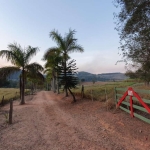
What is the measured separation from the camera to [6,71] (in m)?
16.5

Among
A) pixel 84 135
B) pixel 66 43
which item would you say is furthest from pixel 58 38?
pixel 84 135

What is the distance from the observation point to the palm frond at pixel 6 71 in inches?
644

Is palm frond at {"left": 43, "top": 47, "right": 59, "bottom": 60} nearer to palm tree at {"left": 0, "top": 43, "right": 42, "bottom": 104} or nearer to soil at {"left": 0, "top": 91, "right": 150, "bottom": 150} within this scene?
palm tree at {"left": 0, "top": 43, "right": 42, "bottom": 104}

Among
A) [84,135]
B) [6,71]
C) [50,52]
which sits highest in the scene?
[50,52]

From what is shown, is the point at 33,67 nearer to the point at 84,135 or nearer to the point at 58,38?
the point at 58,38

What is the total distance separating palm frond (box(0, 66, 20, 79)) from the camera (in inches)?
644

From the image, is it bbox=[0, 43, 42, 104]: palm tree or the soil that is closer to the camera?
the soil

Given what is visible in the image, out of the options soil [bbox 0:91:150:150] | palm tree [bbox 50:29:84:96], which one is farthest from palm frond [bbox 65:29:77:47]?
soil [bbox 0:91:150:150]

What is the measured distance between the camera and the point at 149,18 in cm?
968

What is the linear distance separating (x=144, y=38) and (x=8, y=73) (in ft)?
42.8

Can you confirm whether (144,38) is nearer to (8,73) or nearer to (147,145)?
(147,145)

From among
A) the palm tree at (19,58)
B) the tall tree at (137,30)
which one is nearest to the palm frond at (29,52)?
the palm tree at (19,58)

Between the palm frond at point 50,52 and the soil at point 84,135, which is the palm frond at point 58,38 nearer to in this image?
the palm frond at point 50,52

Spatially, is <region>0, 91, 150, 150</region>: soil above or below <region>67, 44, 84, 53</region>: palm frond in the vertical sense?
below
